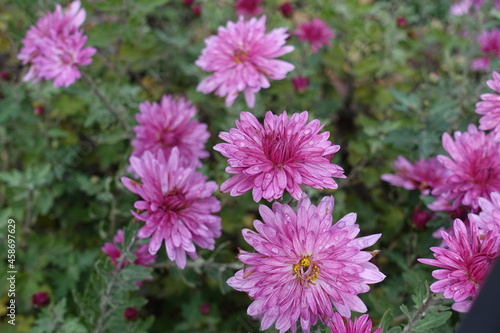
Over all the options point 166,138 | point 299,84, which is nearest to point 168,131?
point 166,138

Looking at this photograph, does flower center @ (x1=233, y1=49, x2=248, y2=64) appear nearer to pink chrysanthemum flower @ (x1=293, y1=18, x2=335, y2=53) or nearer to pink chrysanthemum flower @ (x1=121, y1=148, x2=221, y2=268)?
pink chrysanthemum flower @ (x1=121, y1=148, x2=221, y2=268)

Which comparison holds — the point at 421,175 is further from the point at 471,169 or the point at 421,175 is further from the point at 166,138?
the point at 166,138

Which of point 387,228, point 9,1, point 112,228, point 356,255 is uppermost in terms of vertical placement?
point 9,1

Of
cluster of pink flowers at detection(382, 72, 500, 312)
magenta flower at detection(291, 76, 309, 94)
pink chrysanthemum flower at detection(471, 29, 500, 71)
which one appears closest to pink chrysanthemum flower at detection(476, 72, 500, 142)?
cluster of pink flowers at detection(382, 72, 500, 312)

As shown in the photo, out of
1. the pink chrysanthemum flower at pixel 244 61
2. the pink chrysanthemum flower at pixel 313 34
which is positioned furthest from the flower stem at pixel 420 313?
the pink chrysanthemum flower at pixel 313 34

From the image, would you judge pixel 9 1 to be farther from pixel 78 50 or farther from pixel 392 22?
pixel 392 22

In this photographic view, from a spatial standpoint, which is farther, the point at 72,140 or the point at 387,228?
the point at 72,140

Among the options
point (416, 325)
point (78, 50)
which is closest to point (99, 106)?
point (78, 50)
